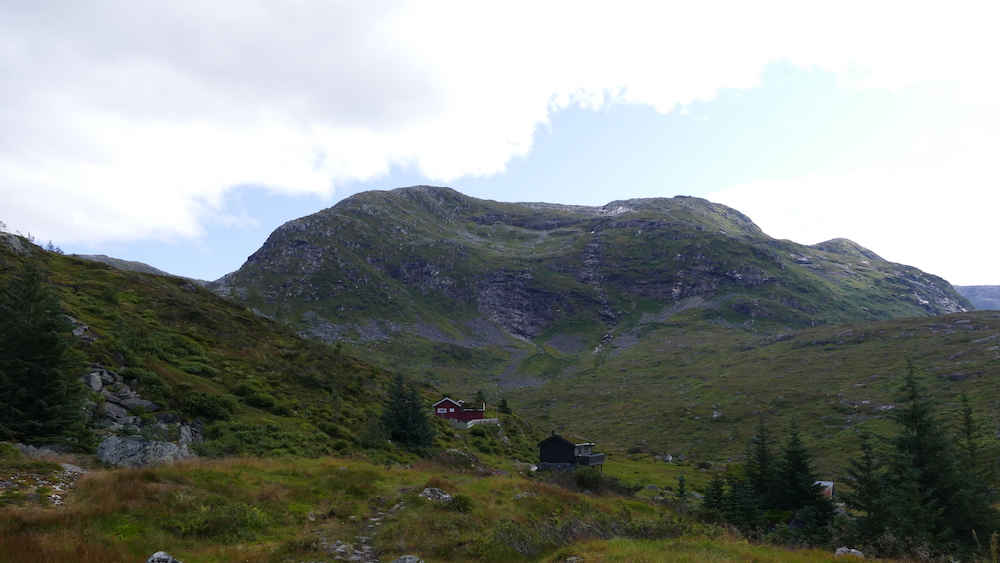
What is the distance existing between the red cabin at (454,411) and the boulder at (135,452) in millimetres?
47915

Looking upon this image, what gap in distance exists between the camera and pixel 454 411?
66.7m

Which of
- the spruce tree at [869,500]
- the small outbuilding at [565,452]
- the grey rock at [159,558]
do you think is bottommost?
the small outbuilding at [565,452]

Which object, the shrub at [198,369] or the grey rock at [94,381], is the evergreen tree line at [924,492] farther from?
the shrub at [198,369]

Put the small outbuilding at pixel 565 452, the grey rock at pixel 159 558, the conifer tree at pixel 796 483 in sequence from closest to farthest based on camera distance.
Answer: the grey rock at pixel 159 558
the conifer tree at pixel 796 483
the small outbuilding at pixel 565 452

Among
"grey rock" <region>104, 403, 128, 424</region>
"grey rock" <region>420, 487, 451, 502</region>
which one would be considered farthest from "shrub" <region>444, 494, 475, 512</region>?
"grey rock" <region>104, 403, 128, 424</region>

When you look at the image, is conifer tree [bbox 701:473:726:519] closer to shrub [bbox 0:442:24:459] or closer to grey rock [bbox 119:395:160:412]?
grey rock [bbox 119:395:160:412]

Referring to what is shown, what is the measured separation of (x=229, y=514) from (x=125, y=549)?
3661mm

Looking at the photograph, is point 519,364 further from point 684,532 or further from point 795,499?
point 684,532

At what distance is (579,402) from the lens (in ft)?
409

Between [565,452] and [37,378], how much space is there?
150ft

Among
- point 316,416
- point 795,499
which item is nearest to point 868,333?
point 795,499

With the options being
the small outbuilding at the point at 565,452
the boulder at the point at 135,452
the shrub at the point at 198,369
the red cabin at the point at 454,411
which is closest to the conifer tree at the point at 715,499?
the small outbuilding at the point at 565,452

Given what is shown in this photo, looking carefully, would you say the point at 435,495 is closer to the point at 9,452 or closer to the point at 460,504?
the point at 460,504

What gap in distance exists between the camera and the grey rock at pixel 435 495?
68.4 feet
